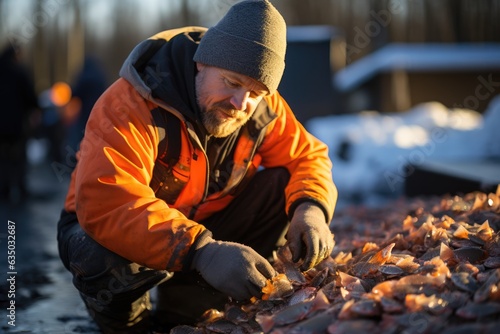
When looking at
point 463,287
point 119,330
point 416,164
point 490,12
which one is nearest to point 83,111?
point 416,164

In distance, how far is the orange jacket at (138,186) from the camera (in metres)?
2.38

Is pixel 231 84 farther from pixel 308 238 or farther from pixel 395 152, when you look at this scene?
pixel 395 152

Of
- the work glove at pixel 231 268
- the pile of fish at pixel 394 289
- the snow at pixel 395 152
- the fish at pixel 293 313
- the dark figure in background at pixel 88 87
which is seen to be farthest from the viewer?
the dark figure in background at pixel 88 87

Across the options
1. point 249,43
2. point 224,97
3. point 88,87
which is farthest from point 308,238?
point 88,87

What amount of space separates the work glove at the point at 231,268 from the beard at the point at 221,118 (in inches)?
23.0

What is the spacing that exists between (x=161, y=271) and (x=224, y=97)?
77cm

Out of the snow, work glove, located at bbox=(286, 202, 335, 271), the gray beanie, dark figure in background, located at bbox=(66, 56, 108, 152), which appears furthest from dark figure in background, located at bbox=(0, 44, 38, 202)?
work glove, located at bbox=(286, 202, 335, 271)

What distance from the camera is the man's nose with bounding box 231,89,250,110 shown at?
265 cm

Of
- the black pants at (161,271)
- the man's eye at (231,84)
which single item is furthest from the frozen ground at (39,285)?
the man's eye at (231,84)

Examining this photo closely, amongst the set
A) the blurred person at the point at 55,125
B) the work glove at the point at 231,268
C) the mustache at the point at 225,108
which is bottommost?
the blurred person at the point at 55,125

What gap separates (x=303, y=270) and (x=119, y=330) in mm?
850

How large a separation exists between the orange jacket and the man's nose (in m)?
0.22

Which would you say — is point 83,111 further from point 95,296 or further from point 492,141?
point 95,296

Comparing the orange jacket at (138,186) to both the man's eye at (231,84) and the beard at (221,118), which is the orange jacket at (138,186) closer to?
the beard at (221,118)
